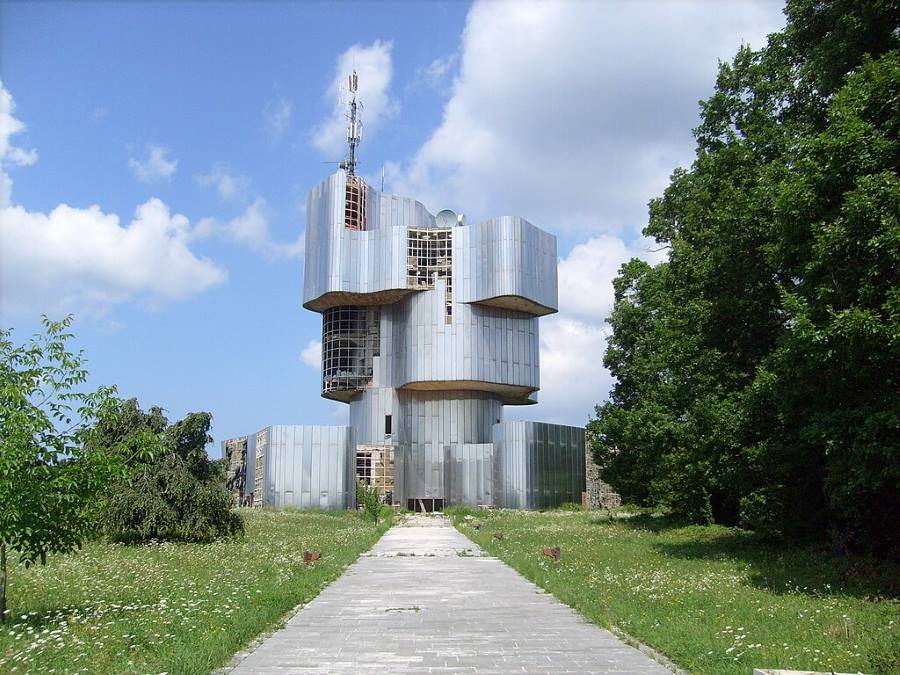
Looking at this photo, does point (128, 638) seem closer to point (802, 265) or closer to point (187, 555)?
point (187, 555)

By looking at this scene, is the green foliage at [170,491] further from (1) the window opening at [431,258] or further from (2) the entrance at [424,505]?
(2) the entrance at [424,505]

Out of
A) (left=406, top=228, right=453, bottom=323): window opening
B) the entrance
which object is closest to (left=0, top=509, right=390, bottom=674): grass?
the entrance

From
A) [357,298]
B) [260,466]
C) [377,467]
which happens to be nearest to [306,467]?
[260,466]

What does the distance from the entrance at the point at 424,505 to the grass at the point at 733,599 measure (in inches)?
1251

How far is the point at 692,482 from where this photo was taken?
84.3 feet

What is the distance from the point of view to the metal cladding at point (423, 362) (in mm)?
54688

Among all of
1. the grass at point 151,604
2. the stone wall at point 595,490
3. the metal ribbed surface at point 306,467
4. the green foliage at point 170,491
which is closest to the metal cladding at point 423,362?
the metal ribbed surface at point 306,467

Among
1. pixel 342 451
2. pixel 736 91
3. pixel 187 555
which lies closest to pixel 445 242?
pixel 342 451

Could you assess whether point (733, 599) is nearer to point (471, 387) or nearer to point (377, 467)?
point (471, 387)

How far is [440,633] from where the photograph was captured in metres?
10.4

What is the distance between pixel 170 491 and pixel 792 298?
57.0 feet

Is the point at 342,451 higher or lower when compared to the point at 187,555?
higher

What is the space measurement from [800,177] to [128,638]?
13329 mm

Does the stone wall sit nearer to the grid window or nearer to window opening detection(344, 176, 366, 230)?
the grid window
